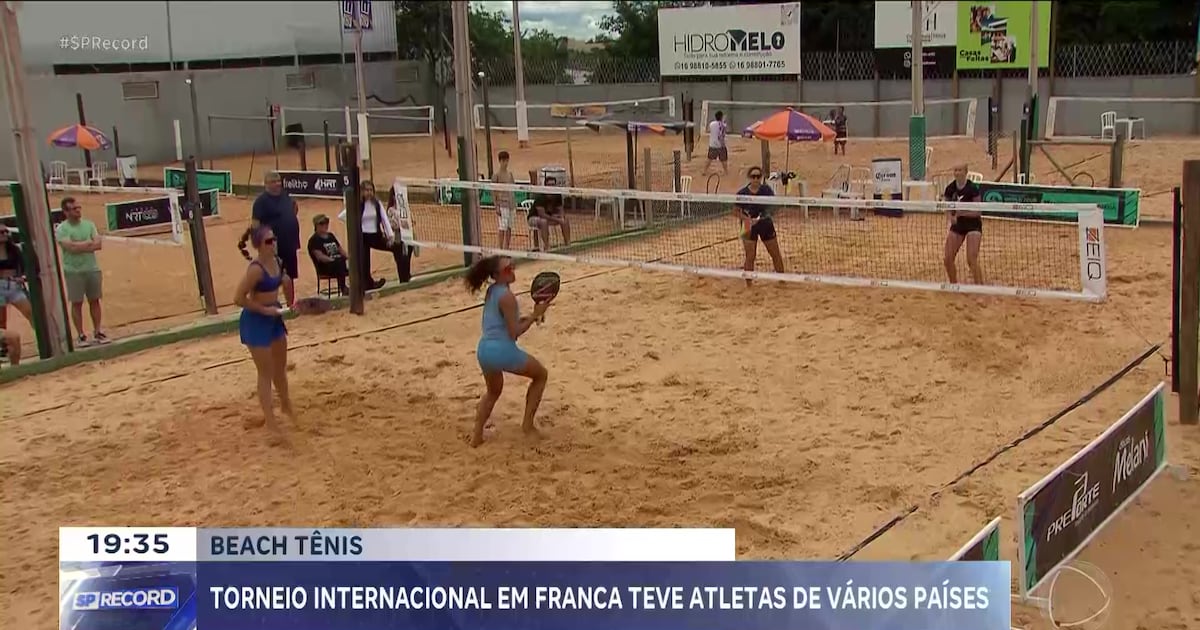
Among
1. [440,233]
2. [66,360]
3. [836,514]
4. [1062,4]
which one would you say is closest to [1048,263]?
[836,514]

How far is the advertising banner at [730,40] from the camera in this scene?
31281mm

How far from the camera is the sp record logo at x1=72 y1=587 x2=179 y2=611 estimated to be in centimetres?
474

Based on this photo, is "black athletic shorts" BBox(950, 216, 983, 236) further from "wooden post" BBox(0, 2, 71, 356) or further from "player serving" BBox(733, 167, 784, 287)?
"wooden post" BBox(0, 2, 71, 356)

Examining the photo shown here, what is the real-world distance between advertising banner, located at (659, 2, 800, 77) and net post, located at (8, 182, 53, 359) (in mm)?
23433

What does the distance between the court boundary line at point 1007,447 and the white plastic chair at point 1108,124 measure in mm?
17263

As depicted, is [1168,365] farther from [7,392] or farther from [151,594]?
[7,392]

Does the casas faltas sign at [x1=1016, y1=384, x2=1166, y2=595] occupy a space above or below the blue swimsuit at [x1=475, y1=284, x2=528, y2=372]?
below

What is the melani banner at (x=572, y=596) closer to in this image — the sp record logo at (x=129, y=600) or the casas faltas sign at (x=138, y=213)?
the sp record logo at (x=129, y=600)

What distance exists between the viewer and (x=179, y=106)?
3359 cm

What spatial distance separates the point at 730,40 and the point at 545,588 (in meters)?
29.4

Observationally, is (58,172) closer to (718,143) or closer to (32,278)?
(718,143)

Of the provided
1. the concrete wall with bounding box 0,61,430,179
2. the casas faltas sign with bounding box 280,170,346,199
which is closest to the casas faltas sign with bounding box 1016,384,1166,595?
the casas faltas sign with bounding box 280,170,346,199

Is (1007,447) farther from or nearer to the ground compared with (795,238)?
nearer to the ground

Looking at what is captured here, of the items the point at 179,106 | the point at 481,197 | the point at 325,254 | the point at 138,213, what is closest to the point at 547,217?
the point at 325,254
